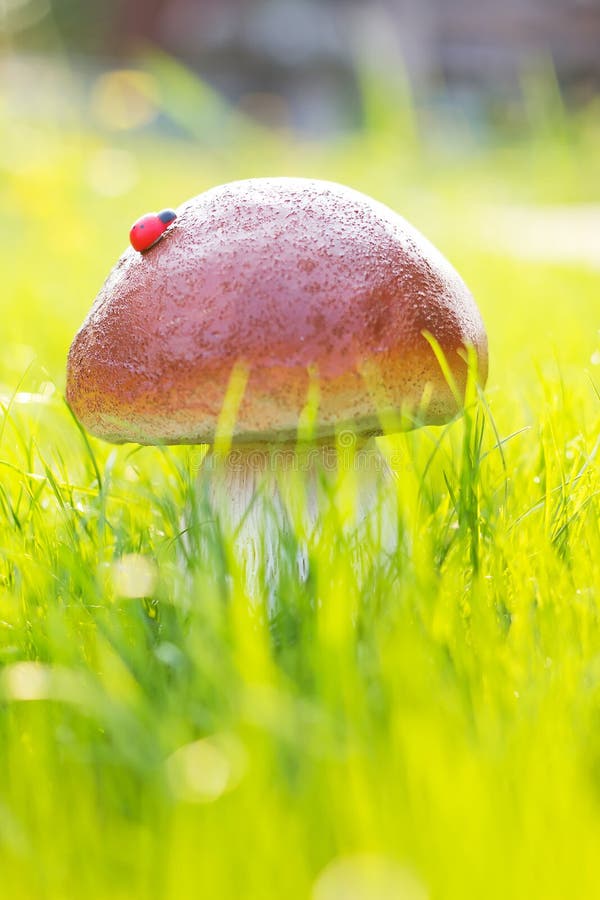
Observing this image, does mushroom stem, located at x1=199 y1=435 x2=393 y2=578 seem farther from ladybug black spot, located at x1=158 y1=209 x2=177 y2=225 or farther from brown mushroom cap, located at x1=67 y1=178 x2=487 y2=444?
ladybug black spot, located at x1=158 y1=209 x2=177 y2=225

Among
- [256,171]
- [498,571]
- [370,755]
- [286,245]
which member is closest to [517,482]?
[498,571]

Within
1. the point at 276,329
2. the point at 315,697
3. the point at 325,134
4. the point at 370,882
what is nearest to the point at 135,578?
the point at 315,697

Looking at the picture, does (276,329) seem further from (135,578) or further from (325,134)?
(325,134)

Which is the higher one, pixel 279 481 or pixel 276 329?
pixel 276 329

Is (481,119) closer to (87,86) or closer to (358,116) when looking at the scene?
(358,116)

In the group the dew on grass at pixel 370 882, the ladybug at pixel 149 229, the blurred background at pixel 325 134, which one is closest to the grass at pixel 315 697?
the dew on grass at pixel 370 882

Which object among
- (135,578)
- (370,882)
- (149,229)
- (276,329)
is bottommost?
(370,882)

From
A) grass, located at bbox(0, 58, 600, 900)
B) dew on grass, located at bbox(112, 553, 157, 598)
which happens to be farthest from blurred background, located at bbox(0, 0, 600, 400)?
dew on grass, located at bbox(112, 553, 157, 598)
